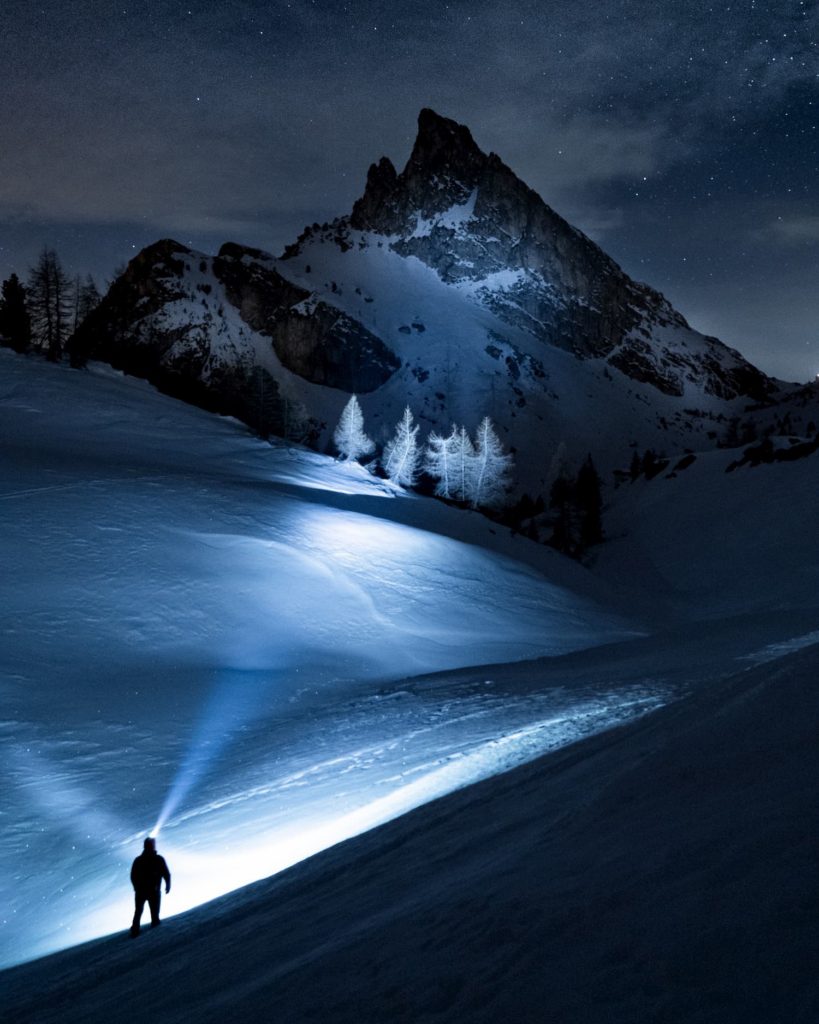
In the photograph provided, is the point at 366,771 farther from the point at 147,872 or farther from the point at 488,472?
the point at 488,472

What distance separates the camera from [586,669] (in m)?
21.4

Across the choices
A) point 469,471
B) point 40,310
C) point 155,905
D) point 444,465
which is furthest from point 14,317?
point 155,905

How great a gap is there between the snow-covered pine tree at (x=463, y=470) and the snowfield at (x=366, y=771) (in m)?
21.5

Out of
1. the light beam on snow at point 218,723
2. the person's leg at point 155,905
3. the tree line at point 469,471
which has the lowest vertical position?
the light beam on snow at point 218,723

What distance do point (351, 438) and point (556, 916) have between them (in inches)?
2345

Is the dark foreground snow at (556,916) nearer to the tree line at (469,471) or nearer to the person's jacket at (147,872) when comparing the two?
the person's jacket at (147,872)

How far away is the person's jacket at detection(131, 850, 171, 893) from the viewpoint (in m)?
8.84

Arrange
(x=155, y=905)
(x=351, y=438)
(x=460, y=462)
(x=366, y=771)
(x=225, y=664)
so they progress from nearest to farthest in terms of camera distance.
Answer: (x=155, y=905) < (x=366, y=771) < (x=225, y=664) < (x=460, y=462) < (x=351, y=438)

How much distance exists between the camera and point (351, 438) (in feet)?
205

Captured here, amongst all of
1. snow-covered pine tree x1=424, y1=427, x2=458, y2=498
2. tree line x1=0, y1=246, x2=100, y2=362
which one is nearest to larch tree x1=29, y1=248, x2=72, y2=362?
tree line x1=0, y1=246, x2=100, y2=362

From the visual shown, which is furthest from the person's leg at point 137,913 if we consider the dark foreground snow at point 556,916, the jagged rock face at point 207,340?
the jagged rock face at point 207,340

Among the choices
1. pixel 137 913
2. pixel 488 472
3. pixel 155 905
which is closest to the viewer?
pixel 137 913

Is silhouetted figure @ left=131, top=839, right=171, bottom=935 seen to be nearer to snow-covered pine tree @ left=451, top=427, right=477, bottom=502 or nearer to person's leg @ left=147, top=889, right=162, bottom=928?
person's leg @ left=147, top=889, right=162, bottom=928

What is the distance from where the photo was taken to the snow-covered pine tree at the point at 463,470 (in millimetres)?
61000
